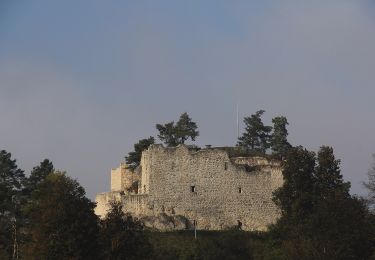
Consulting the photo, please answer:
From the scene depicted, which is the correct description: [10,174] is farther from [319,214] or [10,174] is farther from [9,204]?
[319,214]

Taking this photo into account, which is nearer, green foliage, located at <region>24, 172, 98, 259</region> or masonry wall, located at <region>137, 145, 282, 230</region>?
green foliage, located at <region>24, 172, 98, 259</region>

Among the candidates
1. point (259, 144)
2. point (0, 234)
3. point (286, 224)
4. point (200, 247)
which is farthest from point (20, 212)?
point (259, 144)

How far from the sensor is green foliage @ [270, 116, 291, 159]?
256ft

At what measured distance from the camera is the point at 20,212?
2542 inches

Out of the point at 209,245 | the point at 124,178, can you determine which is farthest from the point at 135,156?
the point at 209,245

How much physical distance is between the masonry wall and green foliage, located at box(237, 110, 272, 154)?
4.87 metres

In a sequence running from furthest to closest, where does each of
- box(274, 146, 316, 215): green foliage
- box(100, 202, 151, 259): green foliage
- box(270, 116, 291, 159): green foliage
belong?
box(270, 116, 291, 159): green foliage, box(274, 146, 316, 215): green foliage, box(100, 202, 151, 259): green foliage

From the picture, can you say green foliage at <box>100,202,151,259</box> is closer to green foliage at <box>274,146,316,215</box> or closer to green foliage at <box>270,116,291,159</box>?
green foliage at <box>274,146,316,215</box>

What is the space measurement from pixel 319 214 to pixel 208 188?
11710 millimetres

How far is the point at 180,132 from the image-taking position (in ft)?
254

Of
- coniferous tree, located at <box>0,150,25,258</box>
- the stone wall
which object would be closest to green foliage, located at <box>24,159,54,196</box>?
coniferous tree, located at <box>0,150,25,258</box>

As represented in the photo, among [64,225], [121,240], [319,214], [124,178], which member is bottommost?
[121,240]

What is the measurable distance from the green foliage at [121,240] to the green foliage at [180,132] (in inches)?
908

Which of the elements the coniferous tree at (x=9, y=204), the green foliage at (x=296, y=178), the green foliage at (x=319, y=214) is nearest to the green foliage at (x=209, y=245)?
the green foliage at (x=319, y=214)
